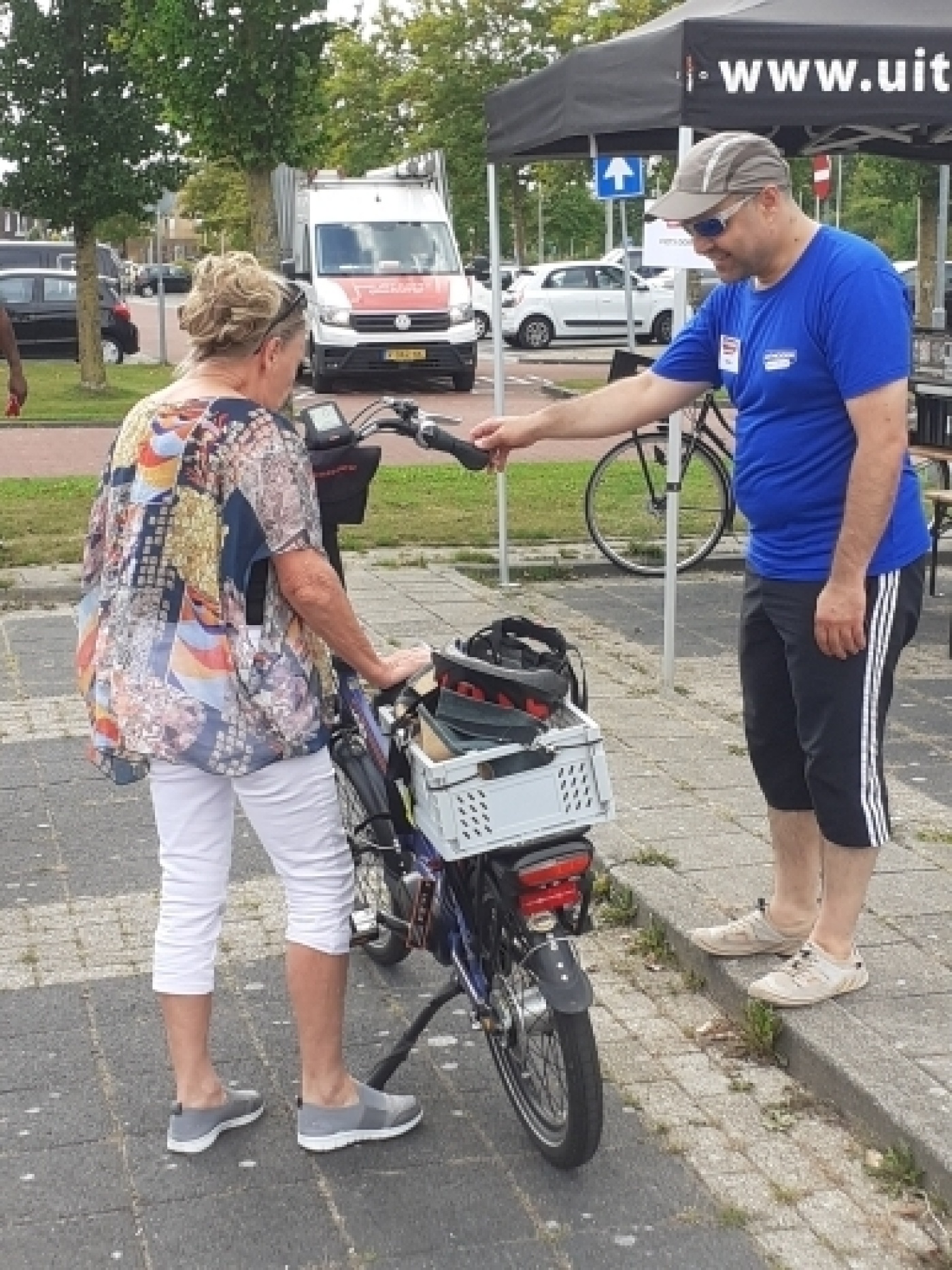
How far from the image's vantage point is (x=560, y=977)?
341 cm

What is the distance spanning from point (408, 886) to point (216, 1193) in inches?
29.7

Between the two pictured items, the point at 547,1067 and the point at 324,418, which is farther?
the point at 324,418

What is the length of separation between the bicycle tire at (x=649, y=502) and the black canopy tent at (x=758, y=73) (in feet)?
8.53

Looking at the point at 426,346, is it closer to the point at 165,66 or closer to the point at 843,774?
the point at 165,66

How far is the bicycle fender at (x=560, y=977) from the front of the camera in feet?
11.1

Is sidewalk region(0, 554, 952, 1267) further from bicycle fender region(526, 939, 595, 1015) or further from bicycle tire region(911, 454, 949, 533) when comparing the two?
bicycle tire region(911, 454, 949, 533)

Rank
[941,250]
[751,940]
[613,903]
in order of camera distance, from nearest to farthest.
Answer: [751,940] < [613,903] < [941,250]

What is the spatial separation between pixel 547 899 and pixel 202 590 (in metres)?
0.87

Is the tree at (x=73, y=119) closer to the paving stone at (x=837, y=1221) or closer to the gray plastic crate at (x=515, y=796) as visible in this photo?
the gray plastic crate at (x=515, y=796)

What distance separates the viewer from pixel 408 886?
390 centimetres

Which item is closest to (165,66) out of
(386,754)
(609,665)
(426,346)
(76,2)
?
(76,2)

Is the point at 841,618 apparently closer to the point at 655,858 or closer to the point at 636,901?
the point at 636,901

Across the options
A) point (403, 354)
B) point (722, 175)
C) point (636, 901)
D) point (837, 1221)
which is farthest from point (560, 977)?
point (403, 354)

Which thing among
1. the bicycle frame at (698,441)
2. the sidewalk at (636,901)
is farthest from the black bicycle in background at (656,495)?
the sidewalk at (636,901)
